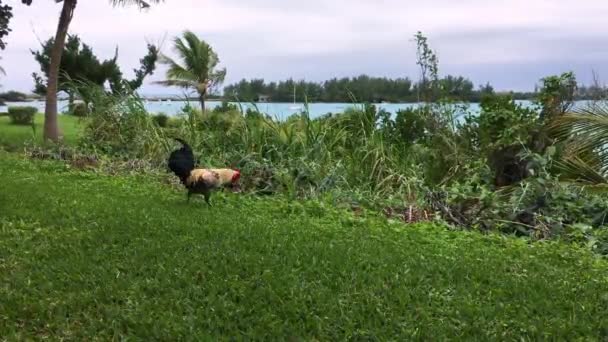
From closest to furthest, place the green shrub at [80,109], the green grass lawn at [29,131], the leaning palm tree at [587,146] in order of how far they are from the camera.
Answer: the leaning palm tree at [587,146] < the green shrub at [80,109] < the green grass lawn at [29,131]

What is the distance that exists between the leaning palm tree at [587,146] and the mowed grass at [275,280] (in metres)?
1.44

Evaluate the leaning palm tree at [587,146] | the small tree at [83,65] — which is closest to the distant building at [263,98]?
the leaning palm tree at [587,146]

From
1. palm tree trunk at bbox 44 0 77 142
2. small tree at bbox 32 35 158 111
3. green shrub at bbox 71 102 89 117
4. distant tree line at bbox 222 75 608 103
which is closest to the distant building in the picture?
distant tree line at bbox 222 75 608 103

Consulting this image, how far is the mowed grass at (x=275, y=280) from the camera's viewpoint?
3.45m

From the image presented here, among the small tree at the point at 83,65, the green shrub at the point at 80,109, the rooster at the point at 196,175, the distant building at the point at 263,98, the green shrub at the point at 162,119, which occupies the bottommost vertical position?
the rooster at the point at 196,175

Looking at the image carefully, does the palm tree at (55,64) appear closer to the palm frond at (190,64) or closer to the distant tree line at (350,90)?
the distant tree line at (350,90)

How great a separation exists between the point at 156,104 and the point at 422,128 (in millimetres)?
6310

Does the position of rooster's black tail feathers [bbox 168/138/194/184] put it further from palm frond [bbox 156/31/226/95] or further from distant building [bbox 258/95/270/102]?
palm frond [bbox 156/31/226/95]

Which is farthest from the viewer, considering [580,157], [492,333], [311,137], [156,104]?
[156,104]

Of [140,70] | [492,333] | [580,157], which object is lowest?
[492,333]

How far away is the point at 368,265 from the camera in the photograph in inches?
174

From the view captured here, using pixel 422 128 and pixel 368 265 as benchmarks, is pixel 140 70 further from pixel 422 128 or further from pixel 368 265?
pixel 368 265

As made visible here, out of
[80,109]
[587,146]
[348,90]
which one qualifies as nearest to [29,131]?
[80,109]

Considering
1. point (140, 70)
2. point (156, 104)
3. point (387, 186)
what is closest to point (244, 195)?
point (387, 186)
